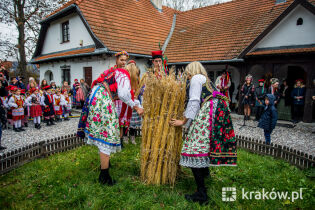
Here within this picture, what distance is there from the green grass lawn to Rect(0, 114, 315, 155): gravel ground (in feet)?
7.48

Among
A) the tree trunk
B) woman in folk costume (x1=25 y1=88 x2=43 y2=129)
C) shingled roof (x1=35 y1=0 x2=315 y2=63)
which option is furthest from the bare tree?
woman in folk costume (x1=25 y1=88 x2=43 y2=129)

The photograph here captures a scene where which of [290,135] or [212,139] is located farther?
[290,135]

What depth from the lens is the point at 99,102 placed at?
285 centimetres

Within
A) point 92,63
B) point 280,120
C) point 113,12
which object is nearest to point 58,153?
point 92,63

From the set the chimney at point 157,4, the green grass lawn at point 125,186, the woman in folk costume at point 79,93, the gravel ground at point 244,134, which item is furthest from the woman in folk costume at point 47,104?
the chimney at point 157,4

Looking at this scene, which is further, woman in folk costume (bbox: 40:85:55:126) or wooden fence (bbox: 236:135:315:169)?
woman in folk costume (bbox: 40:85:55:126)

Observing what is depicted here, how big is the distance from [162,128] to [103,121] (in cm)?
87

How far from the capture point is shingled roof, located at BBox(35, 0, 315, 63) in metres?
10.4

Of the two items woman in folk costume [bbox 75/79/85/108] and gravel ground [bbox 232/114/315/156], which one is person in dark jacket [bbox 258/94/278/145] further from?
woman in folk costume [bbox 75/79/85/108]

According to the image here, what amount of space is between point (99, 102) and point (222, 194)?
2248 millimetres

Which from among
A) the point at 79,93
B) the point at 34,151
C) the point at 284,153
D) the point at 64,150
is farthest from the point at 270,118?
the point at 79,93

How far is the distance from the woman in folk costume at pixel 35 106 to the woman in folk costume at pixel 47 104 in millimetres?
232

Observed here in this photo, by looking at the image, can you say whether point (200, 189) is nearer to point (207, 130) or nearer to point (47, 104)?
point (207, 130)

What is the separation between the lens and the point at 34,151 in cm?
438
